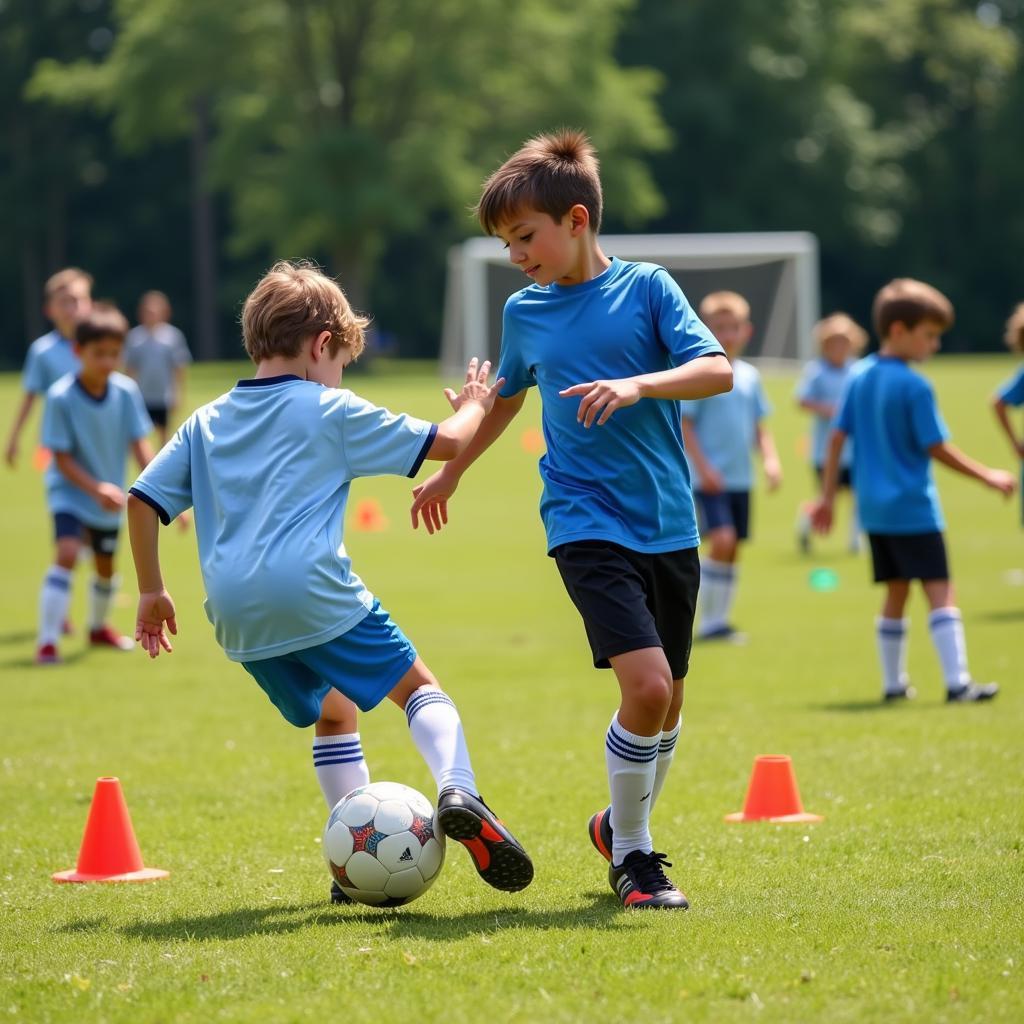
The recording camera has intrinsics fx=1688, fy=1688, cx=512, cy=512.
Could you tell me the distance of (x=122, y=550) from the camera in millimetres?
18922

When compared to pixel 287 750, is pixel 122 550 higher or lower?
lower

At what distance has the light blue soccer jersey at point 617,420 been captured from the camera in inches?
193

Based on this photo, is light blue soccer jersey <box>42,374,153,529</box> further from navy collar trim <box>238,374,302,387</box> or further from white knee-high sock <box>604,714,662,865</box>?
white knee-high sock <box>604,714,662,865</box>

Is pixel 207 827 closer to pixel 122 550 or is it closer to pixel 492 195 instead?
pixel 492 195

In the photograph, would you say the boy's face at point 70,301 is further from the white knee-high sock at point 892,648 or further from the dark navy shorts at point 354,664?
the dark navy shorts at point 354,664

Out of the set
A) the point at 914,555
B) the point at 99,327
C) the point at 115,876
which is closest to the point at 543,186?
the point at 115,876

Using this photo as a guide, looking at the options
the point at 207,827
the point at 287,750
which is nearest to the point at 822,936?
the point at 207,827

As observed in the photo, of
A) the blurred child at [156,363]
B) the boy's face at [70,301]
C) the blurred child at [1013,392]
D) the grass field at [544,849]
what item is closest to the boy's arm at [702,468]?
the grass field at [544,849]

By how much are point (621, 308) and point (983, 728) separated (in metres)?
3.78

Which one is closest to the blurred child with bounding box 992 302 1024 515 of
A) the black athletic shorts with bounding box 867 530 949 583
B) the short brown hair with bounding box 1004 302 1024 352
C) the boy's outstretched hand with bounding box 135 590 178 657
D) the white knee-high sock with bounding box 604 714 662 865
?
the short brown hair with bounding box 1004 302 1024 352

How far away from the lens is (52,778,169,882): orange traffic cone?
5.45 meters

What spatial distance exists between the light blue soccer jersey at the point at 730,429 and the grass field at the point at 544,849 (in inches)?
48.1

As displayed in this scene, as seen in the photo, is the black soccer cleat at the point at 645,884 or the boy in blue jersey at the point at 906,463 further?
the boy in blue jersey at the point at 906,463

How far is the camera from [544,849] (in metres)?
5.68
